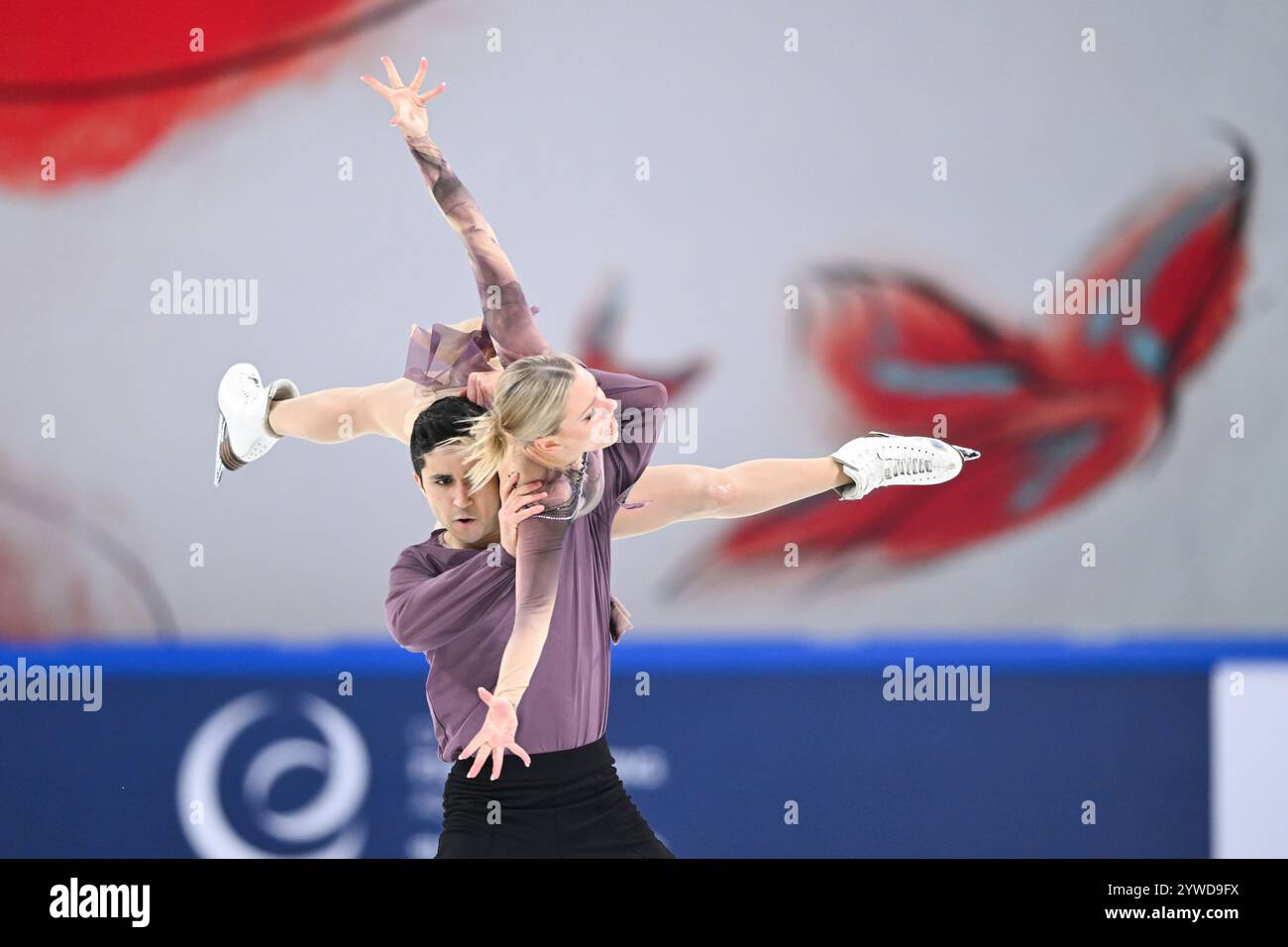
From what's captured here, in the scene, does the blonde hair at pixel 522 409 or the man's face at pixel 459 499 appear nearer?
the blonde hair at pixel 522 409

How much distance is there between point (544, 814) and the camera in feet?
12.2

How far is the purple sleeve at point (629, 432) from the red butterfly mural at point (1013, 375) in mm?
1704

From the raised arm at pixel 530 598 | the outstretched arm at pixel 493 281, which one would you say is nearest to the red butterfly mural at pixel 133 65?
the outstretched arm at pixel 493 281

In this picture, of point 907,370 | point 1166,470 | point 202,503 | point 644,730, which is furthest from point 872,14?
point 202,503

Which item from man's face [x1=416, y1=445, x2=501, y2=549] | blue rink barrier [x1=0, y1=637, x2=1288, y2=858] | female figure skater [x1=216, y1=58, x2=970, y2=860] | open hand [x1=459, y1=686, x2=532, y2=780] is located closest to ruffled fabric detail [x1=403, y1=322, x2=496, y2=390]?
female figure skater [x1=216, y1=58, x2=970, y2=860]

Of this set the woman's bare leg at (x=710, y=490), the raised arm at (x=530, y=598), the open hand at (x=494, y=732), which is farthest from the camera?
the woman's bare leg at (x=710, y=490)

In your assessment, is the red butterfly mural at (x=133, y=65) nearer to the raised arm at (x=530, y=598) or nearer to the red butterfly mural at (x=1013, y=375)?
the red butterfly mural at (x=1013, y=375)

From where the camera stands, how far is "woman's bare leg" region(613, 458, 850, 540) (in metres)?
4.11

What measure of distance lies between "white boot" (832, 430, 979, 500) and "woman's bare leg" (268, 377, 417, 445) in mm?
1408

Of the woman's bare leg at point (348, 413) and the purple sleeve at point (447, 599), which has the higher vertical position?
the woman's bare leg at point (348, 413)

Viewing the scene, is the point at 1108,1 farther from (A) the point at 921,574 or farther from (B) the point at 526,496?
(B) the point at 526,496

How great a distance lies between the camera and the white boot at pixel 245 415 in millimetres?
4633

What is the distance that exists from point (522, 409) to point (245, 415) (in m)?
1.51

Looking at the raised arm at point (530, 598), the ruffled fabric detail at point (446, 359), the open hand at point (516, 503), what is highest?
the ruffled fabric detail at point (446, 359)
